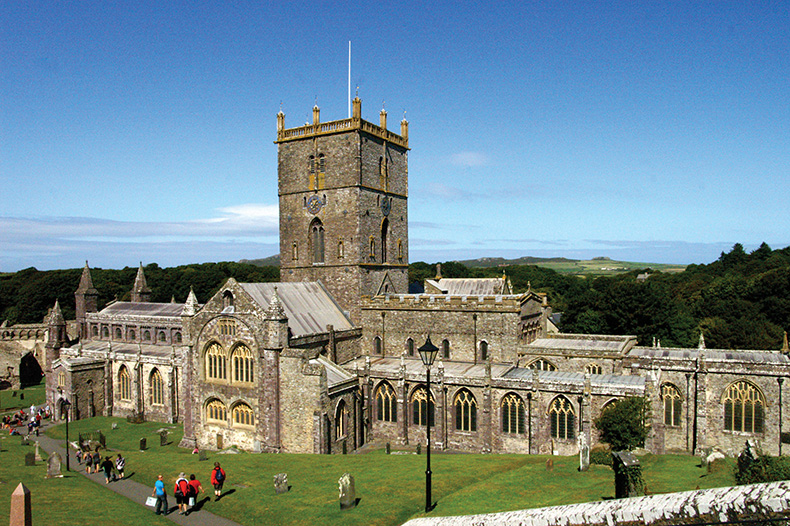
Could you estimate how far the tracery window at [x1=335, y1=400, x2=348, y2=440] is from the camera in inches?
1364

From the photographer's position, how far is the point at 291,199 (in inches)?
1777

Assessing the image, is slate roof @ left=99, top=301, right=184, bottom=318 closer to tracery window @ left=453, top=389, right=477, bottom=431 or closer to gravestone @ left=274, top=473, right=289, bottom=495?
tracery window @ left=453, top=389, right=477, bottom=431

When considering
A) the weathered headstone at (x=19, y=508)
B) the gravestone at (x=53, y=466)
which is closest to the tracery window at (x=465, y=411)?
the gravestone at (x=53, y=466)

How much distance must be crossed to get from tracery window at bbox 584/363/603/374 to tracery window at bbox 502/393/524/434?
314 inches

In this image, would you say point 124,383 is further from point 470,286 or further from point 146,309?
point 470,286

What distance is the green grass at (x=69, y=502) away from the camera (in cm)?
2131

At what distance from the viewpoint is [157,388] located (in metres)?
48.0

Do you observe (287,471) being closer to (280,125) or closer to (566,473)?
(566,473)

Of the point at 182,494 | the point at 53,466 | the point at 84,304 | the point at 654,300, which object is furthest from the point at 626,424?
the point at 84,304

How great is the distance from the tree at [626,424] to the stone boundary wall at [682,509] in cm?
1840

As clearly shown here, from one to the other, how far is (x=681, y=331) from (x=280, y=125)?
152ft

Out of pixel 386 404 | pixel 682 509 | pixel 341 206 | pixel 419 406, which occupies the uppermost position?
pixel 341 206

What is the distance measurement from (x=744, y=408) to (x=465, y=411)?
1758 centimetres

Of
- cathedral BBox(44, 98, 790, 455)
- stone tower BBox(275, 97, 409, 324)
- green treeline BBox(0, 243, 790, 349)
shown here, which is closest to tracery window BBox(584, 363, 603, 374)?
cathedral BBox(44, 98, 790, 455)
